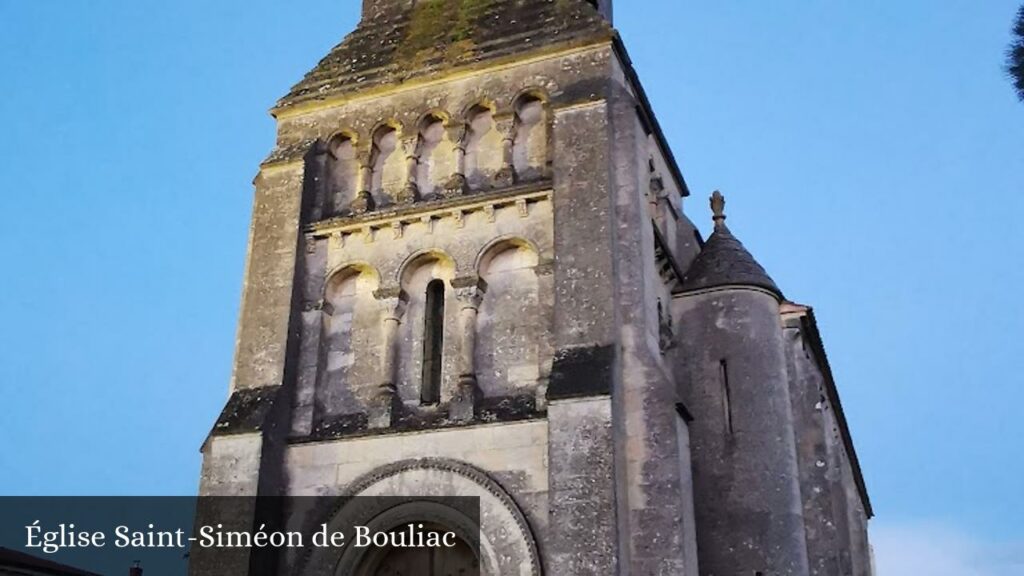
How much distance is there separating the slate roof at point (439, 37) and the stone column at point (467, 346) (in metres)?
4.08

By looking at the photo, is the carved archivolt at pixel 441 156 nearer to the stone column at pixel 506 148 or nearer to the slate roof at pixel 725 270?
the stone column at pixel 506 148

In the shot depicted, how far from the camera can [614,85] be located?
16297mm

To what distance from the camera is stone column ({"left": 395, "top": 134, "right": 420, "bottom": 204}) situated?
16688 millimetres

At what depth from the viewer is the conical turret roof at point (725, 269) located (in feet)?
56.0

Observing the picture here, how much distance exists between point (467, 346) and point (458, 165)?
10.6 ft

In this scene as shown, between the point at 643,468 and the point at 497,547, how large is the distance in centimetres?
221

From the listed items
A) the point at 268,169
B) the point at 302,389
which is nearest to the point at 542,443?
the point at 302,389

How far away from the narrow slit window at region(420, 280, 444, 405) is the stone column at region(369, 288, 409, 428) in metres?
0.40

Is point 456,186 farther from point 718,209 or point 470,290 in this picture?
point 718,209

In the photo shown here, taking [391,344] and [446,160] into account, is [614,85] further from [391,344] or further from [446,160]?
[391,344]

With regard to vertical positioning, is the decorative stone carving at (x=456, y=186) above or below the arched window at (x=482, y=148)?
below

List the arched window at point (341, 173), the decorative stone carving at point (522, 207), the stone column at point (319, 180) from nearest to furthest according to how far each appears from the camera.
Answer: the decorative stone carving at point (522, 207), the stone column at point (319, 180), the arched window at point (341, 173)

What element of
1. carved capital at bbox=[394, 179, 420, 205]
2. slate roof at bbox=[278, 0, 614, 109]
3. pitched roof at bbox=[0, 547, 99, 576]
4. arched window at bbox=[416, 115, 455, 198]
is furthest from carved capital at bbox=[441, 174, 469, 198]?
pitched roof at bbox=[0, 547, 99, 576]

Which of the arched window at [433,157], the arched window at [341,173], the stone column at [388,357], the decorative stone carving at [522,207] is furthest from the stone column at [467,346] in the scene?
the arched window at [341,173]
